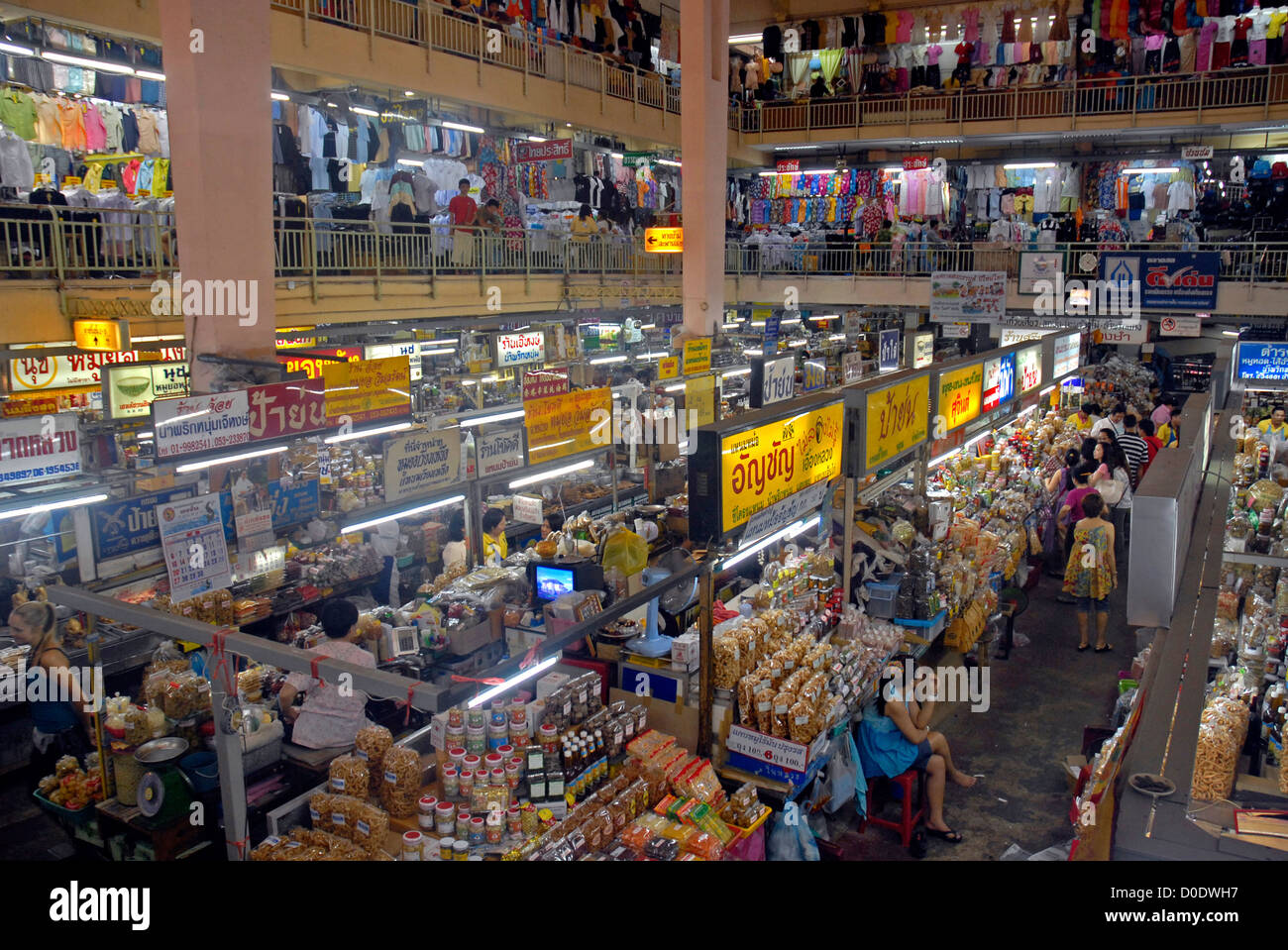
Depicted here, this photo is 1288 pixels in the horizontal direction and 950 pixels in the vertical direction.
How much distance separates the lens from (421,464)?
791 cm

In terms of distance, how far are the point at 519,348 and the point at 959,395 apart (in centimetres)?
855

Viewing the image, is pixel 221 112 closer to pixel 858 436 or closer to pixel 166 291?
pixel 166 291

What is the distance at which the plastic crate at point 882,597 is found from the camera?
7555mm

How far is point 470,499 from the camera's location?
863cm

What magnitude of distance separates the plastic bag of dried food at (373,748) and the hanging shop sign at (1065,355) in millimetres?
10183

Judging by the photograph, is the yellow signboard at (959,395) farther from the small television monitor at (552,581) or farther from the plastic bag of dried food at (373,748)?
the plastic bag of dried food at (373,748)

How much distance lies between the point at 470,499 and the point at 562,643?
427cm

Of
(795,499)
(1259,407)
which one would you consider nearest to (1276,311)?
(1259,407)

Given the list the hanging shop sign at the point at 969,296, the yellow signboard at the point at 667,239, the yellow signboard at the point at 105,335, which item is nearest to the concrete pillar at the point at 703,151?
the yellow signboard at the point at 667,239

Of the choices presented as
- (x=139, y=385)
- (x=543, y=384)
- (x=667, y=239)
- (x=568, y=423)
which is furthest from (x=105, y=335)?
(x=667, y=239)

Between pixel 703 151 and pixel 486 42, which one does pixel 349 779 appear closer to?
→ pixel 703 151

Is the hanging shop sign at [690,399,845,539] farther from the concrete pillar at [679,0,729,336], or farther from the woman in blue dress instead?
the concrete pillar at [679,0,729,336]

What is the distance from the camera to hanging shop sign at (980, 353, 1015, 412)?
9547 millimetres

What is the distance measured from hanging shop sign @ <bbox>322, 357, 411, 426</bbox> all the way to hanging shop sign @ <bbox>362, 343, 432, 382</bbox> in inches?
204
